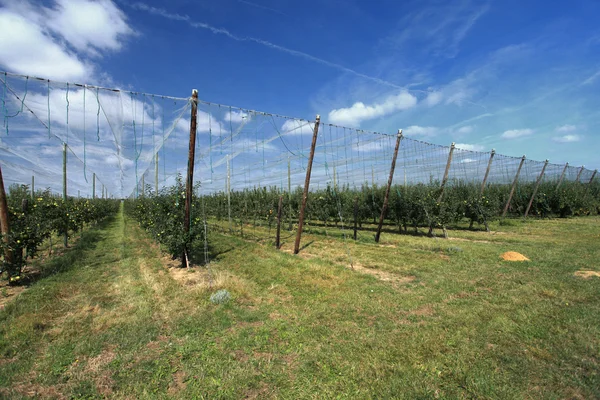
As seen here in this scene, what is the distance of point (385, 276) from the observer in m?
6.94

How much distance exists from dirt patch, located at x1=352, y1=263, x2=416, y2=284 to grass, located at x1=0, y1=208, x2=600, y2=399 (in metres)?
0.03

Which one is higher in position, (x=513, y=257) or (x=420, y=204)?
(x=420, y=204)

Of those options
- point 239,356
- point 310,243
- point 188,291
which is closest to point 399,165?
point 310,243

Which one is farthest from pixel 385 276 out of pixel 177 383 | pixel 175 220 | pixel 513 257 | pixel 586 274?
pixel 175 220

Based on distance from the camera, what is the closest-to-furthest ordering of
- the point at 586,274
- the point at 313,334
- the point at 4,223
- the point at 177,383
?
the point at 177,383 → the point at 313,334 → the point at 4,223 → the point at 586,274

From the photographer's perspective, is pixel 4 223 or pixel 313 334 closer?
pixel 313 334

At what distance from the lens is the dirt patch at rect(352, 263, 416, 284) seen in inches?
258

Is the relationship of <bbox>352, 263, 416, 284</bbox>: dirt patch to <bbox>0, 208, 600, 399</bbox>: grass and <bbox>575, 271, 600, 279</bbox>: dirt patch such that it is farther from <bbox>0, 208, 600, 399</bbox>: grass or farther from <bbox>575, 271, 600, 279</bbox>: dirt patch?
<bbox>575, 271, 600, 279</bbox>: dirt patch

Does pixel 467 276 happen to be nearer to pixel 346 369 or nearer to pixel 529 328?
pixel 529 328

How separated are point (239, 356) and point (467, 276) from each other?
5.68 m

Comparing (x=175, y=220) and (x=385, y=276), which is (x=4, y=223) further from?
(x=385, y=276)

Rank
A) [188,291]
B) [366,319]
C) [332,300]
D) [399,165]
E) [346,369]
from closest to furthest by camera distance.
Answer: [346,369]
[366,319]
[332,300]
[188,291]
[399,165]

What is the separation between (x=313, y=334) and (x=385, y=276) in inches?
140

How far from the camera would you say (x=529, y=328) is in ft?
12.8
